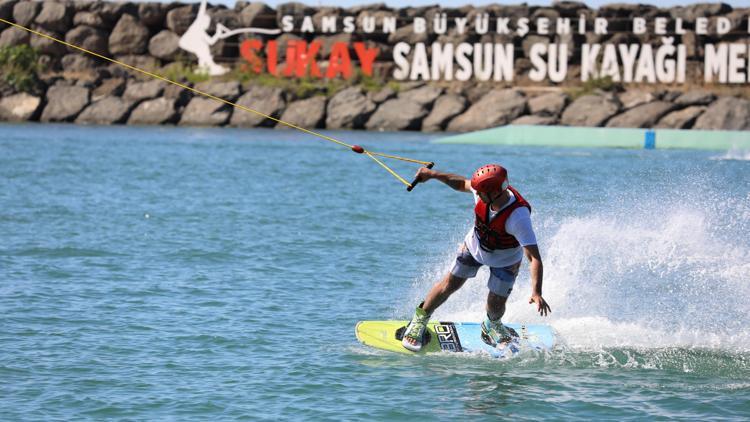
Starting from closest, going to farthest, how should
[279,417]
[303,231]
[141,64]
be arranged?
1. [279,417]
2. [303,231]
3. [141,64]

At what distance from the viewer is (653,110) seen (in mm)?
52031

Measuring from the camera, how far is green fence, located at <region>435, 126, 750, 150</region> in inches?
1716

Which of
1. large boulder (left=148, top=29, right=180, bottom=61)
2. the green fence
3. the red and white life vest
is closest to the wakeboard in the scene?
the red and white life vest

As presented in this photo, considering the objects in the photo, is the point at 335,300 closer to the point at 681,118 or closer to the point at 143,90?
the point at 681,118

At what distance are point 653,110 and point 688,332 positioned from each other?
40930 mm

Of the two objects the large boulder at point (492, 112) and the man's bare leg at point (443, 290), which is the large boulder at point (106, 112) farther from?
the man's bare leg at point (443, 290)

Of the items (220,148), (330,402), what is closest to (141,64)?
(220,148)

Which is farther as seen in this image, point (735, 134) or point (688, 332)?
point (735, 134)

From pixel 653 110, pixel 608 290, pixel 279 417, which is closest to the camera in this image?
pixel 279 417

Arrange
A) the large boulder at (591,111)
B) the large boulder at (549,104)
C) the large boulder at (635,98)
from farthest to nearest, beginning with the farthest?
the large boulder at (549,104)
the large boulder at (635,98)
the large boulder at (591,111)

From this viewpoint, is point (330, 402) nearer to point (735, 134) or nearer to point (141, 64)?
point (735, 134)

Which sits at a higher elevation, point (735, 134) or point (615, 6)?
point (615, 6)

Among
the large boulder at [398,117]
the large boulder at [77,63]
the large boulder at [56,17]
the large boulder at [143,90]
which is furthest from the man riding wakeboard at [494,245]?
the large boulder at [56,17]

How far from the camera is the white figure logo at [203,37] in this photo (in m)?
68.3
